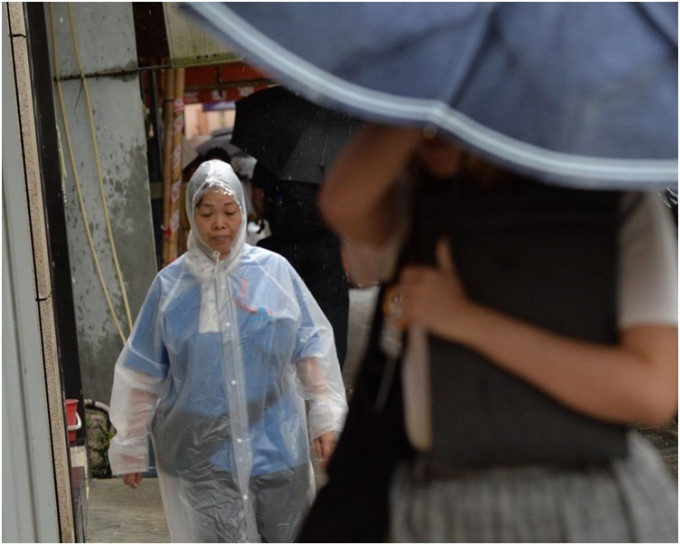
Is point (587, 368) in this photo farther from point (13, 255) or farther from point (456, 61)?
point (13, 255)

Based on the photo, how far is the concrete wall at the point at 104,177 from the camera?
7.89 meters

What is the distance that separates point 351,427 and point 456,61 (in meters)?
0.70

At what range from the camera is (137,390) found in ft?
16.1

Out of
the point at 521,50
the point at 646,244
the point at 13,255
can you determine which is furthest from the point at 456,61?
the point at 13,255

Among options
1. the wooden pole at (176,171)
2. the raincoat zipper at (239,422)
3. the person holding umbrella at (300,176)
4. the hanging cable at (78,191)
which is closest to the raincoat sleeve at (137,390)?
the raincoat zipper at (239,422)

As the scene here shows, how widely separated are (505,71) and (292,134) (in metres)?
6.74

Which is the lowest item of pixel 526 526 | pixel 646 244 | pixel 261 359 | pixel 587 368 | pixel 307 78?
pixel 261 359

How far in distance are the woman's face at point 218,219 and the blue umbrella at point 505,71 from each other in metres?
3.25

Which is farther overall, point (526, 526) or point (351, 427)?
point (351, 427)

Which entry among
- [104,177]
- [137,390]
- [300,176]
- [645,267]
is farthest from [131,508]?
[645,267]

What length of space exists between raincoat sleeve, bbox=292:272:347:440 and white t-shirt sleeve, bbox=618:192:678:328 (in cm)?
304

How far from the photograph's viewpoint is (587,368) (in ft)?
6.22

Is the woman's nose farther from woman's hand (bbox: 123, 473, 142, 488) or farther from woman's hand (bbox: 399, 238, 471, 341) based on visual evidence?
woman's hand (bbox: 399, 238, 471, 341)

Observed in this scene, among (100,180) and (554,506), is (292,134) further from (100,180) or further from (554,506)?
(554,506)
